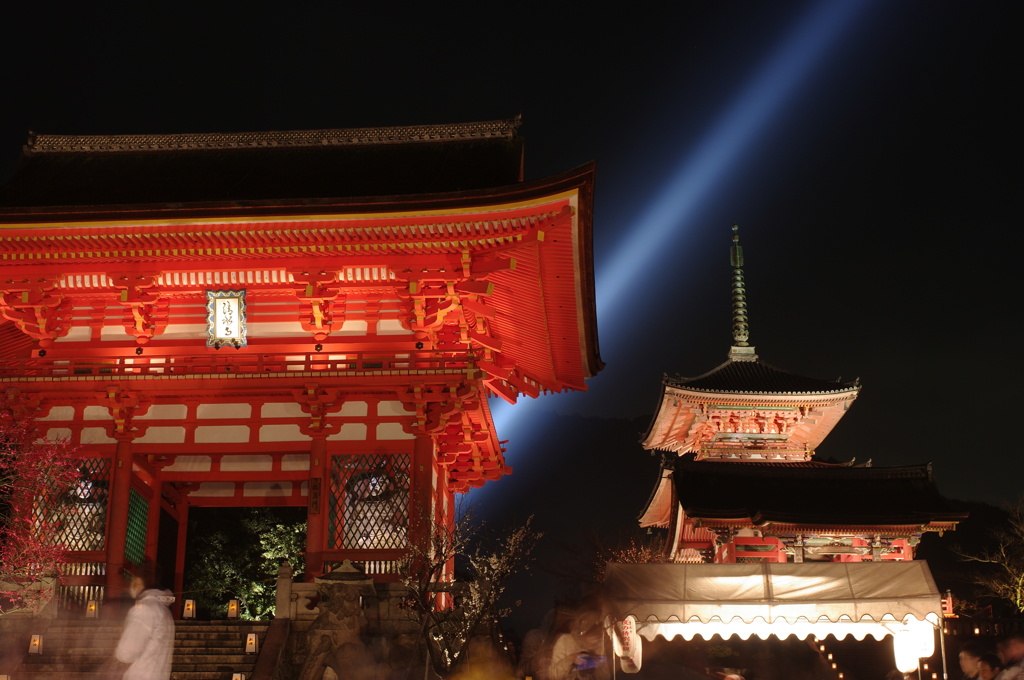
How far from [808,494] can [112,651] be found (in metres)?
18.9

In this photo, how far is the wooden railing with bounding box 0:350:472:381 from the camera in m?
19.4

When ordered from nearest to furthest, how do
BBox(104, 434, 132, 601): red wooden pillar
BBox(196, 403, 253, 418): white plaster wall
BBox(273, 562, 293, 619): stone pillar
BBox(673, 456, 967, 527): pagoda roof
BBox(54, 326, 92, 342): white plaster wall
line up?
1. BBox(273, 562, 293, 619): stone pillar
2. BBox(104, 434, 132, 601): red wooden pillar
3. BBox(196, 403, 253, 418): white plaster wall
4. BBox(54, 326, 92, 342): white plaster wall
5. BBox(673, 456, 967, 527): pagoda roof

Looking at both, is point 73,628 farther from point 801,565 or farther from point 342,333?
point 801,565

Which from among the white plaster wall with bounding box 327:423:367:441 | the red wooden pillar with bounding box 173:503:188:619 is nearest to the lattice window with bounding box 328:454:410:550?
the white plaster wall with bounding box 327:423:367:441

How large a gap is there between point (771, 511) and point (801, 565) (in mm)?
12112

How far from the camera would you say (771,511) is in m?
27.8

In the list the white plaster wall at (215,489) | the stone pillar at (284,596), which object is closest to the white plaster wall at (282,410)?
the stone pillar at (284,596)

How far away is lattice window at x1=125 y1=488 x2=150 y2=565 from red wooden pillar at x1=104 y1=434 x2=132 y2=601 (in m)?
0.32

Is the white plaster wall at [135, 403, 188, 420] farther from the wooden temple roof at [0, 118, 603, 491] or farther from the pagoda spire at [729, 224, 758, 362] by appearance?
the pagoda spire at [729, 224, 758, 362]

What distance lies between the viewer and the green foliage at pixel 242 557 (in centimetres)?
2814

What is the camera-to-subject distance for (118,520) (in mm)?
19203

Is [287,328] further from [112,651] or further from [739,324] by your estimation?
[739,324]

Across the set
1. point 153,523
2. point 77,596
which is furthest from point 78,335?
point 77,596

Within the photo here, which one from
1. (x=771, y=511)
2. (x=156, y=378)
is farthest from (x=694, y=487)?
(x=156, y=378)
